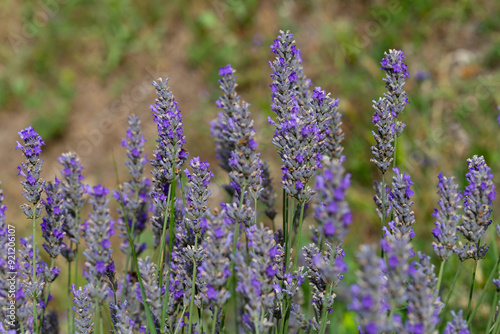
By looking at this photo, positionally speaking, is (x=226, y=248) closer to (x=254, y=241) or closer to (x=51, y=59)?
(x=254, y=241)

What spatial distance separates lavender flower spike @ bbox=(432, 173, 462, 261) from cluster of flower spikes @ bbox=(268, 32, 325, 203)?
36cm

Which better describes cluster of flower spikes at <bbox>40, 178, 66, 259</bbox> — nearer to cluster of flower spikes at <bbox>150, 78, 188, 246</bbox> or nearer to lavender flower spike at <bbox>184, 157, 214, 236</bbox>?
cluster of flower spikes at <bbox>150, 78, 188, 246</bbox>

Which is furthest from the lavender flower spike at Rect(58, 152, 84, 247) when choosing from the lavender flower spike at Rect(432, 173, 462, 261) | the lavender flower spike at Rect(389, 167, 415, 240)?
the lavender flower spike at Rect(432, 173, 462, 261)

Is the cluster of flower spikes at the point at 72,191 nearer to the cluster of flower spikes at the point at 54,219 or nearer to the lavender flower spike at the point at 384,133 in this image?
the cluster of flower spikes at the point at 54,219

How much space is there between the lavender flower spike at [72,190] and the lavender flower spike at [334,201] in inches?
33.7

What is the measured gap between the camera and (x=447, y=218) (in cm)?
152

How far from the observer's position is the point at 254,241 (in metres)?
1.29

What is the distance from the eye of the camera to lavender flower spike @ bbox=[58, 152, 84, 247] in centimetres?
162

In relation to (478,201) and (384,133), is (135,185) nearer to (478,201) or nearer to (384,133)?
(384,133)

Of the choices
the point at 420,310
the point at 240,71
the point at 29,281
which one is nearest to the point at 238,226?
the point at 420,310

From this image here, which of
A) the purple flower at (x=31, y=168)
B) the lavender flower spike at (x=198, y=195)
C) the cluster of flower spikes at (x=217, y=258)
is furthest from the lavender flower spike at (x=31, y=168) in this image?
the cluster of flower spikes at (x=217, y=258)

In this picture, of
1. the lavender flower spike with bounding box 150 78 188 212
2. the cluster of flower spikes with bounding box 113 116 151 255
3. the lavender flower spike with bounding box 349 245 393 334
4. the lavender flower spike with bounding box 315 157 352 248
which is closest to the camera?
the lavender flower spike with bounding box 349 245 393 334

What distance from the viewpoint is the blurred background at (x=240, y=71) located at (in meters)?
4.20

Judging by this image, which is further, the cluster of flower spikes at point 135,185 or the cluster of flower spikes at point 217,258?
the cluster of flower spikes at point 135,185
